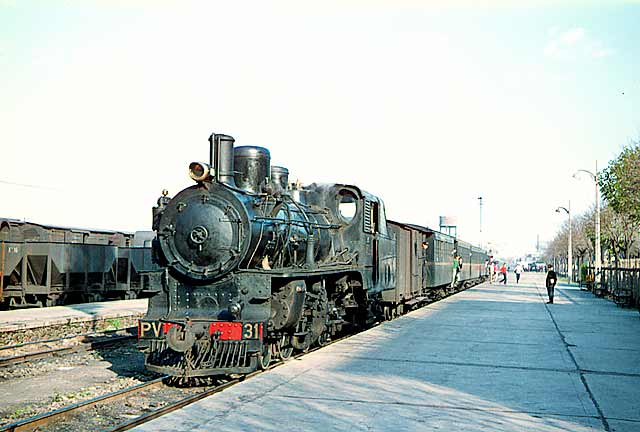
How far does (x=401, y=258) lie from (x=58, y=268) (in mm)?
11523

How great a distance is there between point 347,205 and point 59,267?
12.3 meters

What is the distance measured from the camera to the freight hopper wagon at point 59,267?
20.9m

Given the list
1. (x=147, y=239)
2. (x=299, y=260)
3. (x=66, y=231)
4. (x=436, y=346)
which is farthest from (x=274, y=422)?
(x=147, y=239)

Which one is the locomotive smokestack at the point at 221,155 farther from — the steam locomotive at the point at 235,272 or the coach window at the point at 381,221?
the coach window at the point at 381,221

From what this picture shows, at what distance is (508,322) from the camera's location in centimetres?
1780

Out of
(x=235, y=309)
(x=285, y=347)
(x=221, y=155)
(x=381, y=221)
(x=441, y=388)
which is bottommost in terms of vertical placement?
Answer: (x=441, y=388)

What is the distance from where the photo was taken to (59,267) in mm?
21984

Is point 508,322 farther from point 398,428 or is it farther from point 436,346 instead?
point 398,428

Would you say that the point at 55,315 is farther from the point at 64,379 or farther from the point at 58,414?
the point at 58,414

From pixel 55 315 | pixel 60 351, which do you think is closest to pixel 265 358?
pixel 60 351

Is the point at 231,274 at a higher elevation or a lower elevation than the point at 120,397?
higher

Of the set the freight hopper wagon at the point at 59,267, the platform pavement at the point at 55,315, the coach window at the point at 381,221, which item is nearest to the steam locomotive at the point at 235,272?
the coach window at the point at 381,221

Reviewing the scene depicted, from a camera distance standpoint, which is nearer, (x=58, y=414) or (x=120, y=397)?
(x=58, y=414)

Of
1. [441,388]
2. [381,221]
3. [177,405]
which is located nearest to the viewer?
[177,405]
